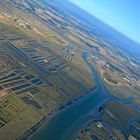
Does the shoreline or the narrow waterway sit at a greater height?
the narrow waterway

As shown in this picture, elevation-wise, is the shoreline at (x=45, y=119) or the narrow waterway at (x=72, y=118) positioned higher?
the narrow waterway at (x=72, y=118)

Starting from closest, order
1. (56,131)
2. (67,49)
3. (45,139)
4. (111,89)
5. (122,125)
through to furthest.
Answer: (45,139)
(56,131)
(122,125)
(111,89)
(67,49)

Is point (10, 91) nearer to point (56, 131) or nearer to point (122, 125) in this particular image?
point (56, 131)

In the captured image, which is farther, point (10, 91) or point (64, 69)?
point (64, 69)

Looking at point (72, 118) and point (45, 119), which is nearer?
point (45, 119)

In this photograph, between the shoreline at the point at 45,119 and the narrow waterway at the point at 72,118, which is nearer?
the shoreline at the point at 45,119

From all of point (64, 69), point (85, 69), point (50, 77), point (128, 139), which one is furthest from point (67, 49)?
point (128, 139)

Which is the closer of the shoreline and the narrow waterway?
the shoreline

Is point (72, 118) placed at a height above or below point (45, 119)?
above
